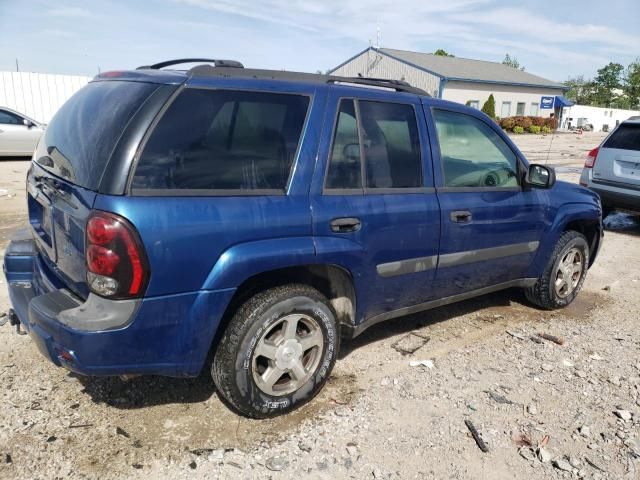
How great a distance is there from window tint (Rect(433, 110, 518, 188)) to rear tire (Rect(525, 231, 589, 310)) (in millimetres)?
994

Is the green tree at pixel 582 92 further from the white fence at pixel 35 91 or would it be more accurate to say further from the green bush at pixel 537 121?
the white fence at pixel 35 91

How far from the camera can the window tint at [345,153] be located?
2.99 metres

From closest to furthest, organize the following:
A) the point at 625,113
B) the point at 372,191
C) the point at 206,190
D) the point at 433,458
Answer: the point at 206,190 → the point at 433,458 → the point at 372,191 → the point at 625,113

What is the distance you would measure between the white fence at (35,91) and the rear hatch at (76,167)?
20.1 m

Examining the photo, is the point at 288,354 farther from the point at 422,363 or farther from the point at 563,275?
the point at 563,275

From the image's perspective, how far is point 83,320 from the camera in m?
2.36

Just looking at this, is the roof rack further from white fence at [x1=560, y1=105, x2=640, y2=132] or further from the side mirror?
white fence at [x1=560, y1=105, x2=640, y2=132]

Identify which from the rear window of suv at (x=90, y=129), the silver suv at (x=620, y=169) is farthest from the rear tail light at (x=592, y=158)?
the rear window of suv at (x=90, y=129)

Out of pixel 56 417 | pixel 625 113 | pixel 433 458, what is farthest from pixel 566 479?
pixel 625 113

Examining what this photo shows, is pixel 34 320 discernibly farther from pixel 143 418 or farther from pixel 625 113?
pixel 625 113

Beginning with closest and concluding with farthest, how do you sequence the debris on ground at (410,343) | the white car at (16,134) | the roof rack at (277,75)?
the roof rack at (277,75), the debris on ground at (410,343), the white car at (16,134)

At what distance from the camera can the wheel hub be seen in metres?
2.89

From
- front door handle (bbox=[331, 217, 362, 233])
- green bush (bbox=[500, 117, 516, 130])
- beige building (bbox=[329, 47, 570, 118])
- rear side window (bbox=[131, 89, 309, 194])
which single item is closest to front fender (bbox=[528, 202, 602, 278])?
front door handle (bbox=[331, 217, 362, 233])

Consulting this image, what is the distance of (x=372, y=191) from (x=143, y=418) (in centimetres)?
186
